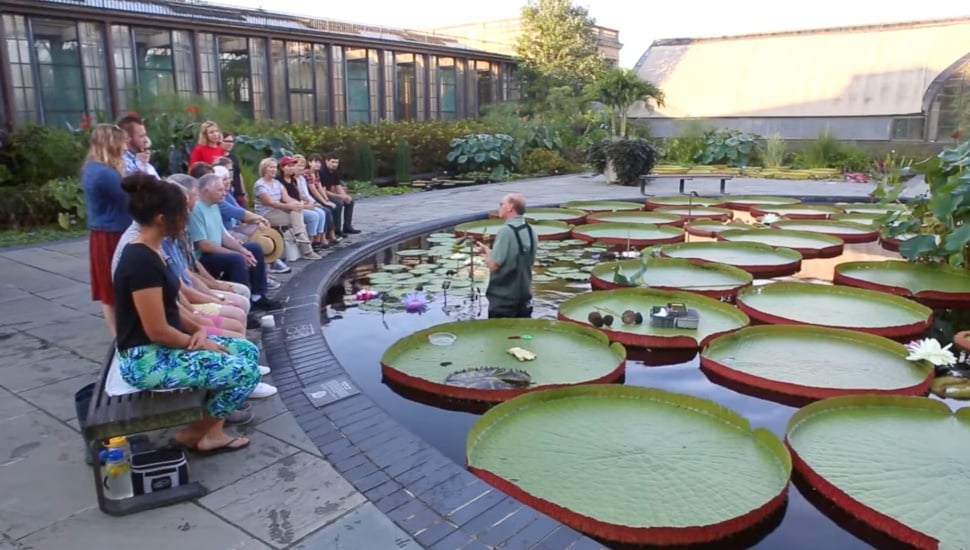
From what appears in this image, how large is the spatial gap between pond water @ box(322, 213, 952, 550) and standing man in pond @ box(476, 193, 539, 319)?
0.22 meters

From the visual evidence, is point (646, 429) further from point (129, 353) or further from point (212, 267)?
point (212, 267)

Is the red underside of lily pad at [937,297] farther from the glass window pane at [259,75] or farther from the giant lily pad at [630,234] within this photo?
the glass window pane at [259,75]

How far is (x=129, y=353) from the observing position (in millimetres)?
2367

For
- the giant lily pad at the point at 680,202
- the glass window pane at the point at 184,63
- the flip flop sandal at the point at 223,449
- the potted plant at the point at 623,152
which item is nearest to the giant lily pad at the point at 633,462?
the flip flop sandal at the point at 223,449

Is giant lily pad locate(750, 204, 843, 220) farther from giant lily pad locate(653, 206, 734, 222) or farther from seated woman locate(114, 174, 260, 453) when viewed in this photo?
seated woman locate(114, 174, 260, 453)

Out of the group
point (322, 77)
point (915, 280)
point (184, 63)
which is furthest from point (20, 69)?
point (915, 280)

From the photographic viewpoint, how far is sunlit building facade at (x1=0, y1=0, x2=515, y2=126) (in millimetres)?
11289

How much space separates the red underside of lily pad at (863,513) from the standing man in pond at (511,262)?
2.19 metres

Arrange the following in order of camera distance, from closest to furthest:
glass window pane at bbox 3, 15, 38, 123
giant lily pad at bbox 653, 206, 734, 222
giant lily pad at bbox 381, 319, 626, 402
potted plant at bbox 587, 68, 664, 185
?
giant lily pad at bbox 381, 319, 626, 402, giant lily pad at bbox 653, 206, 734, 222, glass window pane at bbox 3, 15, 38, 123, potted plant at bbox 587, 68, 664, 185

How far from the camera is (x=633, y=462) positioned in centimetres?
260

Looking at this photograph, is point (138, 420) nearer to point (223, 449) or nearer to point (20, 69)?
point (223, 449)

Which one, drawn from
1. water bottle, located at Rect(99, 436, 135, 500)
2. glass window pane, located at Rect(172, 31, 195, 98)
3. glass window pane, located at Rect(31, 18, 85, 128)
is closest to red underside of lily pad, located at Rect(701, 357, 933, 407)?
water bottle, located at Rect(99, 436, 135, 500)

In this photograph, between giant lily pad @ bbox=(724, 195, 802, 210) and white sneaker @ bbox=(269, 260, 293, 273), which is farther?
giant lily pad @ bbox=(724, 195, 802, 210)

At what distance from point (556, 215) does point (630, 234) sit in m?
1.61
